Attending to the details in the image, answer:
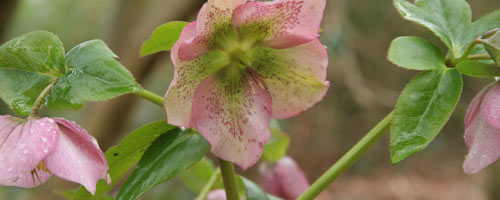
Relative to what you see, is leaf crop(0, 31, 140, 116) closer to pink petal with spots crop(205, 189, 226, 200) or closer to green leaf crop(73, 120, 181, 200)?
A: green leaf crop(73, 120, 181, 200)

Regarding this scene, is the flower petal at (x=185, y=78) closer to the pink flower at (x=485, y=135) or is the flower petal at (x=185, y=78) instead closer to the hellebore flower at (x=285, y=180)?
the pink flower at (x=485, y=135)

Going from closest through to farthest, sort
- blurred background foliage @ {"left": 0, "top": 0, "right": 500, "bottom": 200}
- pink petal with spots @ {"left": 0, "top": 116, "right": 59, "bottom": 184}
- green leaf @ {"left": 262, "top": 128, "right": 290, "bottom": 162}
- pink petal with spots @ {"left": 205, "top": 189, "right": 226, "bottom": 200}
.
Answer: pink petal with spots @ {"left": 0, "top": 116, "right": 59, "bottom": 184}, pink petal with spots @ {"left": 205, "top": 189, "right": 226, "bottom": 200}, green leaf @ {"left": 262, "top": 128, "right": 290, "bottom": 162}, blurred background foliage @ {"left": 0, "top": 0, "right": 500, "bottom": 200}

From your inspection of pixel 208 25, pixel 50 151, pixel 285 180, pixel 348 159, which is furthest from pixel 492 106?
→ pixel 285 180

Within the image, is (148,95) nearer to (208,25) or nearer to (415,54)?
(208,25)

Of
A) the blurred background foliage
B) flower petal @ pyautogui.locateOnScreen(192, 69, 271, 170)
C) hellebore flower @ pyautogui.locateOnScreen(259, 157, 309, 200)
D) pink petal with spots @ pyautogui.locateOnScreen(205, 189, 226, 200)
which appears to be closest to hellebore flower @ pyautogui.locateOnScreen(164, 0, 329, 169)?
flower petal @ pyautogui.locateOnScreen(192, 69, 271, 170)

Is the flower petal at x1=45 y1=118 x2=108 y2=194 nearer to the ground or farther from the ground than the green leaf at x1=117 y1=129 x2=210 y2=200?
farther from the ground

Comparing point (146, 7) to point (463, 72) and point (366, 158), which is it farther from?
point (366, 158)

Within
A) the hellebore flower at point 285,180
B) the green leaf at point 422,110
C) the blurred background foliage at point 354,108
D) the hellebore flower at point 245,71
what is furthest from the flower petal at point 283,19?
the blurred background foliage at point 354,108
